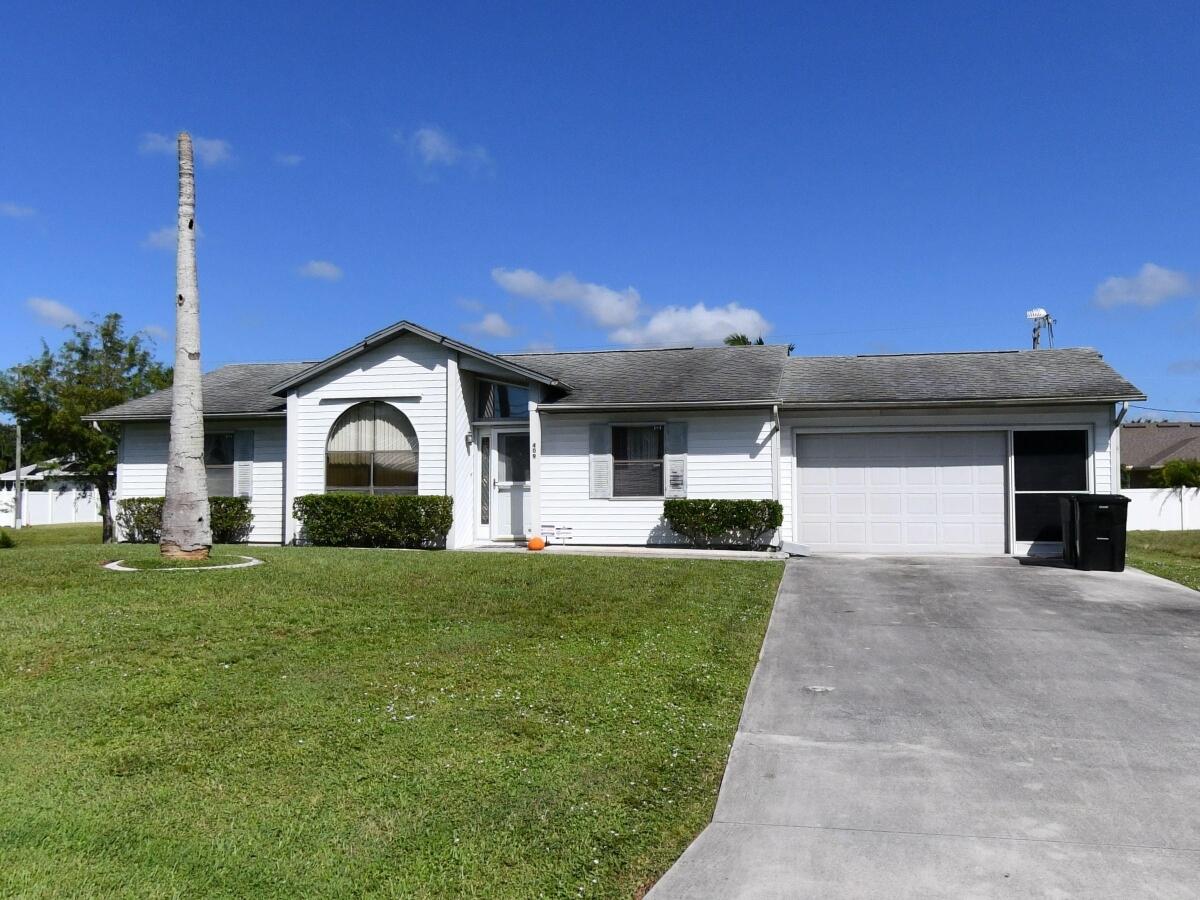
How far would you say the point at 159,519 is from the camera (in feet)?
56.7

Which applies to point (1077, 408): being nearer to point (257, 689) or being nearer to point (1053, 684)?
point (1053, 684)

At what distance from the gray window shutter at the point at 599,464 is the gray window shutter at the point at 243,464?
6.90 metres

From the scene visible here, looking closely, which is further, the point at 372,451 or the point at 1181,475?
the point at 1181,475

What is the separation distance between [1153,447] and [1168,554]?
24.6 m

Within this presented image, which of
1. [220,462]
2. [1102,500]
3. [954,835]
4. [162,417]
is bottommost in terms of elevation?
[954,835]

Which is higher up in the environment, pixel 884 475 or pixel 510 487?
pixel 884 475

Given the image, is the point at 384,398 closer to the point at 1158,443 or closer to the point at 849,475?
the point at 849,475

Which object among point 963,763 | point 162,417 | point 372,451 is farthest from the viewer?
point 162,417

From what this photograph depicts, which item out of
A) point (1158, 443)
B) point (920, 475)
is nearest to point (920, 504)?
point (920, 475)

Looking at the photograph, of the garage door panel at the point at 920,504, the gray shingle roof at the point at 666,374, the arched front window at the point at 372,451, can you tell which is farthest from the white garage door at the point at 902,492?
the arched front window at the point at 372,451

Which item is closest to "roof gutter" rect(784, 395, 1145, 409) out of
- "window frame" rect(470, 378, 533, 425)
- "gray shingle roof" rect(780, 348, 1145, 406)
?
"gray shingle roof" rect(780, 348, 1145, 406)

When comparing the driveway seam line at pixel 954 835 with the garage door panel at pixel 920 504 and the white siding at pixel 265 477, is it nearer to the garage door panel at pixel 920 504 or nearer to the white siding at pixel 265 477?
the garage door panel at pixel 920 504

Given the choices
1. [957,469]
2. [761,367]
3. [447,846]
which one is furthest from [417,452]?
[447,846]

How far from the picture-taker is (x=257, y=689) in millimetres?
5820
